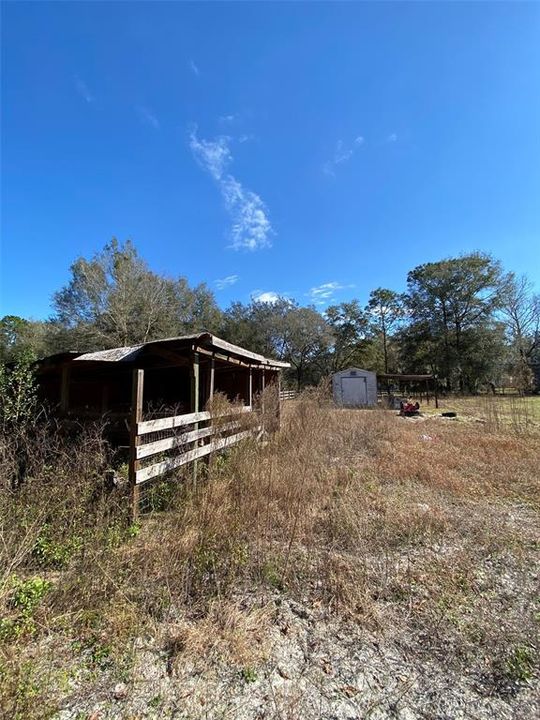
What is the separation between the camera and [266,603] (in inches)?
100

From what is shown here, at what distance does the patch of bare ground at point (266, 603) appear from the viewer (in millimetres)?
1793

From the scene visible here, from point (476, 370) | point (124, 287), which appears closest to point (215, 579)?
point (124, 287)

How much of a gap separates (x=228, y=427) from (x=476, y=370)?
31872 millimetres

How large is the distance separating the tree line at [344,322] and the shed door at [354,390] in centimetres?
680

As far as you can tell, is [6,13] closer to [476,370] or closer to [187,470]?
[187,470]

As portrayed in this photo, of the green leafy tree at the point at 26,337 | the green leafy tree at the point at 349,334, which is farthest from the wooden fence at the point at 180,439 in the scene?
the green leafy tree at the point at 349,334

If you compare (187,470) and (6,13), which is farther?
(187,470)

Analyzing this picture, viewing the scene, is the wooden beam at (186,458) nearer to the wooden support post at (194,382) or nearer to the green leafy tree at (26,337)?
the wooden support post at (194,382)

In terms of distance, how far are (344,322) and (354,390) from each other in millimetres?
14799

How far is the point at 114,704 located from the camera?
1738mm

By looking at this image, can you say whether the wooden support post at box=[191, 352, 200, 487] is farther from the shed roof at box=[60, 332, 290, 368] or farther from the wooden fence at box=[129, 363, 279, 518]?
the shed roof at box=[60, 332, 290, 368]

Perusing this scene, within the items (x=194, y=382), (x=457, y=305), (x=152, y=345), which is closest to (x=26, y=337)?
(x=152, y=345)

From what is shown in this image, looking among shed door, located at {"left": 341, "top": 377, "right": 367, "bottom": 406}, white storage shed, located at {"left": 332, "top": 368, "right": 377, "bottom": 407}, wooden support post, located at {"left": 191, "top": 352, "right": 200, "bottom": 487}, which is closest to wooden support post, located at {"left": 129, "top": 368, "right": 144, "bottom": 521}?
wooden support post, located at {"left": 191, "top": 352, "right": 200, "bottom": 487}

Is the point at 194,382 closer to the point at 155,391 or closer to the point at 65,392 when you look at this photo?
the point at 65,392
